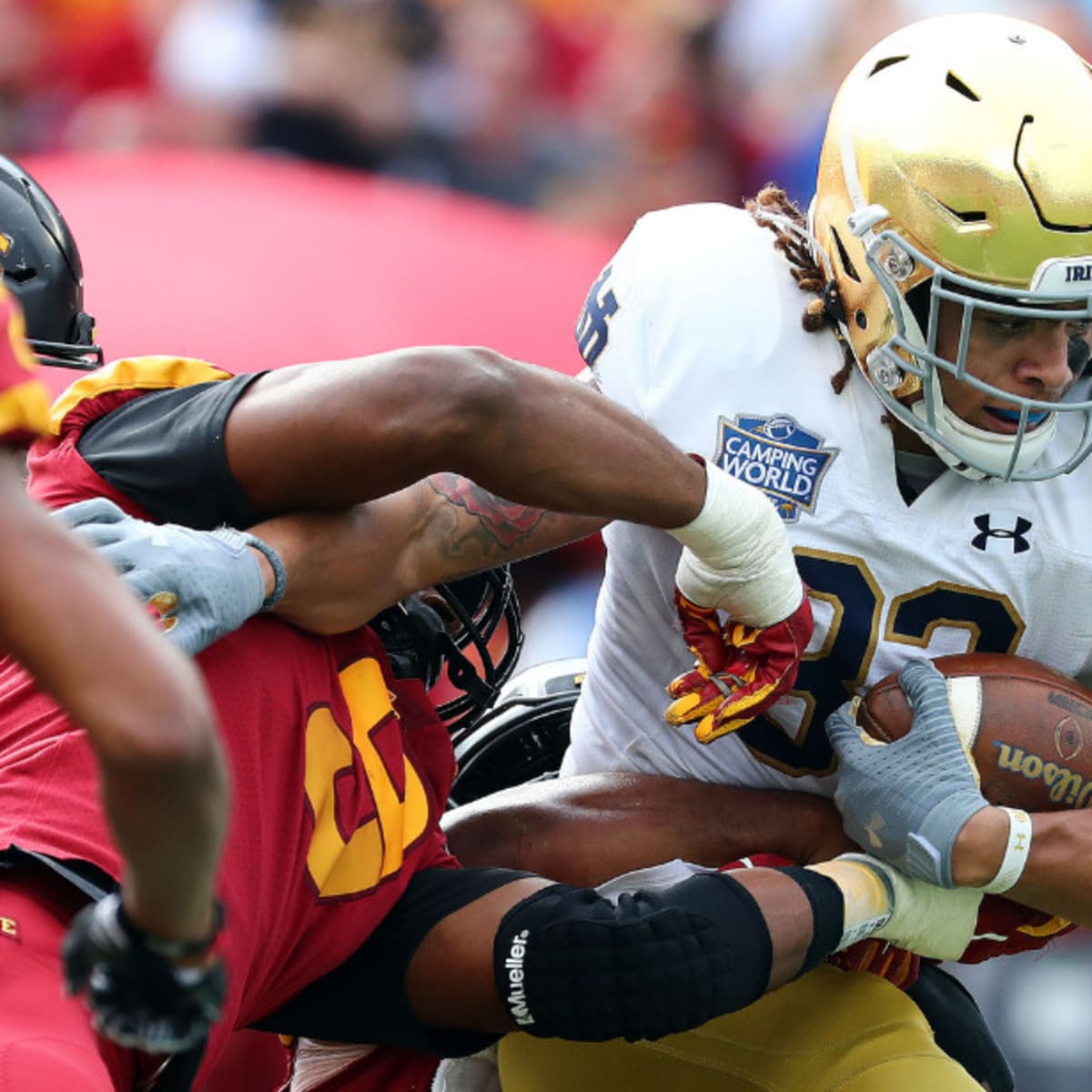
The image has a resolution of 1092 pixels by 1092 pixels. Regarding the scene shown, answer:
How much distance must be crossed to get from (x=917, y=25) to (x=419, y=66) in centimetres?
302

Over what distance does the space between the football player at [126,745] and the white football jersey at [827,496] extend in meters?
1.19

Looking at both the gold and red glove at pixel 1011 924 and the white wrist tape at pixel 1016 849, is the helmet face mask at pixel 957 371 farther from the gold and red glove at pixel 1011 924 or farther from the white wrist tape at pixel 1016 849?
the gold and red glove at pixel 1011 924

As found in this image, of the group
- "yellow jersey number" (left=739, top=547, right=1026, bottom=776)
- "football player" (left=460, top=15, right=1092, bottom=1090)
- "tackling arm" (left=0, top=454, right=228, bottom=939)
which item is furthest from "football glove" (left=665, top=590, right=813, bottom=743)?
"tackling arm" (left=0, top=454, right=228, bottom=939)

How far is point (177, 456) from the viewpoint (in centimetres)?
211

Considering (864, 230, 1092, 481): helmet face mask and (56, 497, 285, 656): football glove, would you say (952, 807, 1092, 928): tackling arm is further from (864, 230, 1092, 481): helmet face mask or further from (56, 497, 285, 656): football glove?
(56, 497, 285, 656): football glove

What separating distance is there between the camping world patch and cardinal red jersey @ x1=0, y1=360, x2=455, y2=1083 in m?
0.50

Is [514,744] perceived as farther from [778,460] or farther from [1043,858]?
[1043,858]

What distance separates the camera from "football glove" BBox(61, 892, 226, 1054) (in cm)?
139

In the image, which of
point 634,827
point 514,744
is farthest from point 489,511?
point 514,744

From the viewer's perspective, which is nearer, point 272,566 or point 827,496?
point 272,566

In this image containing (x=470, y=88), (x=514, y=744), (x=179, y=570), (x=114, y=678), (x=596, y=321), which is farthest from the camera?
(x=470, y=88)

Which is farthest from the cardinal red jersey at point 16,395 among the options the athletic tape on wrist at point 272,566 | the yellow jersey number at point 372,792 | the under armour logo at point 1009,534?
the under armour logo at point 1009,534

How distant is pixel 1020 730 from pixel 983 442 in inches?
13.5

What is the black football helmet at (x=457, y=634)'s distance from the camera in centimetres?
253
